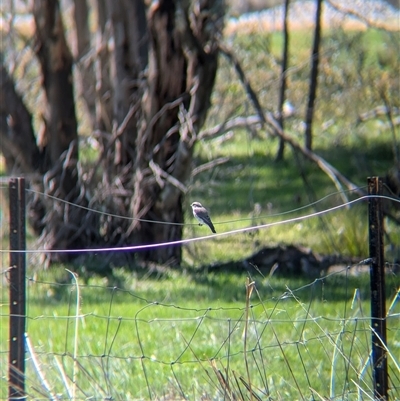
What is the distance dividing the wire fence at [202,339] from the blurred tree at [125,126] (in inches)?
30.2

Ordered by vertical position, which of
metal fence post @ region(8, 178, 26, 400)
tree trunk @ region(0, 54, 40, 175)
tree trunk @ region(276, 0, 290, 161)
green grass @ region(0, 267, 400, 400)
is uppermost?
tree trunk @ region(276, 0, 290, 161)

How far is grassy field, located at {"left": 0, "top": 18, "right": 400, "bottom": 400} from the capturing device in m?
4.40

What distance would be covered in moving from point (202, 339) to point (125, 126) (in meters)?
3.80

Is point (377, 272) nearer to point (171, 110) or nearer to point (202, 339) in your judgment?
point (202, 339)

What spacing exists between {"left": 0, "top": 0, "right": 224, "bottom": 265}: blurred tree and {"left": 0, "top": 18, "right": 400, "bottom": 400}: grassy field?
48 centimetres

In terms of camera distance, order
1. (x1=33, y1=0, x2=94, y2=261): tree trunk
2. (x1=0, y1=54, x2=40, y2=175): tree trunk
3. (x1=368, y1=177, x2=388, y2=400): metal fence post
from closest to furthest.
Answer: (x1=368, y1=177, x2=388, y2=400): metal fence post, (x1=33, y1=0, x2=94, y2=261): tree trunk, (x1=0, y1=54, x2=40, y2=175): tree trunk

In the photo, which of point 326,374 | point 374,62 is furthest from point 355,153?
point 326,374

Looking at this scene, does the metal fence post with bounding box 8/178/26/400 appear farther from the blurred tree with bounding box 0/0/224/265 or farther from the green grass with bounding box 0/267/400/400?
the blurred tree with bounding box 0/0/224/265

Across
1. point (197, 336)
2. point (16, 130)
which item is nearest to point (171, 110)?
point (16, 130)

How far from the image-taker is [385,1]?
55.3 ft

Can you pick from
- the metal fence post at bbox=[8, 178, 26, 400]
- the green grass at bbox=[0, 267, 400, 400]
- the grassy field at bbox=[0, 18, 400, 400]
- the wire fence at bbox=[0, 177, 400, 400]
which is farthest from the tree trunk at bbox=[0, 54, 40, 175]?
the metal fence post at bbox=[8, 178, 26, 400]

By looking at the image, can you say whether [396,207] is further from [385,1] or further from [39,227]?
[385,1]

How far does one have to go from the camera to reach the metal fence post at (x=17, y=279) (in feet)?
13.0

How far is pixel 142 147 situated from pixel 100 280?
1.52m
